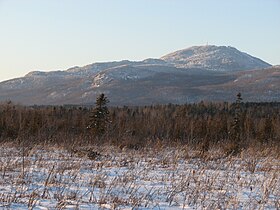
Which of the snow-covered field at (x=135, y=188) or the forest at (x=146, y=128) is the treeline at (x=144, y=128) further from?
the snow-covered field at (x=135, y=188)

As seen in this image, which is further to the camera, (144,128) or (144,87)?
(144,87)

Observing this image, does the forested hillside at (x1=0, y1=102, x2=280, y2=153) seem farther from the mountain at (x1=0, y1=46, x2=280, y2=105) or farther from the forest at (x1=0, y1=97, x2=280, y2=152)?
the mountain at (x1=0, y1=46, x2=280, y2=105)

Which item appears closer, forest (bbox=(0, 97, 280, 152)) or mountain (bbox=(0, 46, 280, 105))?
forest (bbox=(0, 97, 280, 152))

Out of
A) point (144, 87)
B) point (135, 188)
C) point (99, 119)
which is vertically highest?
point (144, 87)

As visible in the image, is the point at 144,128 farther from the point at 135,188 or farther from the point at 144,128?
the point at 135,188

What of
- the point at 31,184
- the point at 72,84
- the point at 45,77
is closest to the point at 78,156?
the point at 31,184

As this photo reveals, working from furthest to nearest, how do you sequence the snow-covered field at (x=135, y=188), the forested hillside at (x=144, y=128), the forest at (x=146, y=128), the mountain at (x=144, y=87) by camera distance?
the mountain at (x=144, y=87), the forested hillside at (x=144, y=128), the forest at (x=146, y=128), the snow-covered field at (x=135, y=188)

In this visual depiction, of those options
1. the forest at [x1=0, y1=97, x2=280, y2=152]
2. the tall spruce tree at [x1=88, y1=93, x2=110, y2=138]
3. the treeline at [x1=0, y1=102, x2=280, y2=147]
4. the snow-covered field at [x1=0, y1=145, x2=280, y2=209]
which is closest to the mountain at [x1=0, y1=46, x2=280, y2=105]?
the treeline at [x1=0, y1=102, x2=280, y2=147]

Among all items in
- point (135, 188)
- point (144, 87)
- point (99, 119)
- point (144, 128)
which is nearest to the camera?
point (135, 188)

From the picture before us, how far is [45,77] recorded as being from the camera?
529ft

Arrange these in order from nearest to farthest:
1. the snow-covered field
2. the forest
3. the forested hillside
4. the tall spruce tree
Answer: the snow-covered field → the forest → the tall spruce tree → the forested hillside

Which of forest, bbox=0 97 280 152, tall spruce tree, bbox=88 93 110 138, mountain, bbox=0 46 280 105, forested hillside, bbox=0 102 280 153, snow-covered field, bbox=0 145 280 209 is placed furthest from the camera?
mountain, bbox=0 46 280 105

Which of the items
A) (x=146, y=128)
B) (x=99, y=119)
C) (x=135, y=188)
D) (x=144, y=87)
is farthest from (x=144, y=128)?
(x=144, y=87)

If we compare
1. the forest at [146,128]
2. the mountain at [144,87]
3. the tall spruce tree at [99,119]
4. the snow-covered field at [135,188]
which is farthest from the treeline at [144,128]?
the mountain at [144,87]
